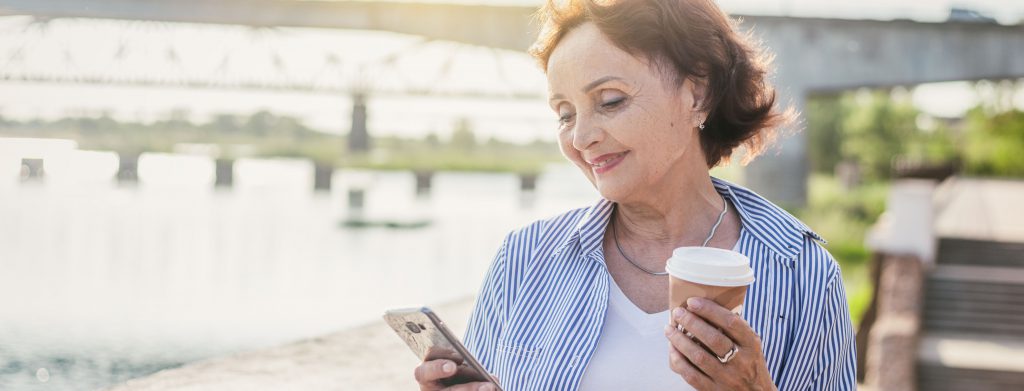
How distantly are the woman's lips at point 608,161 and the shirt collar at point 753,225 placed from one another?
0.17m

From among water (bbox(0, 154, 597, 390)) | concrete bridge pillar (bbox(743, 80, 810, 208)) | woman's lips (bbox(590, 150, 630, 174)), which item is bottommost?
water (bbox(0, 154, 597, 390))

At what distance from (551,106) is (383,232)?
147ft

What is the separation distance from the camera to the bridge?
85.3 ft

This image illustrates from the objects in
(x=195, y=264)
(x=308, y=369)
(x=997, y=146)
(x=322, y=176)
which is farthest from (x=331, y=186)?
(x=308, y=369)

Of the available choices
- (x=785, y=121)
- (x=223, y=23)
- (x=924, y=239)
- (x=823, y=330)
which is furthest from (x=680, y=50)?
(x=223, y=23)

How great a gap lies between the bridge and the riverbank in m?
22.6

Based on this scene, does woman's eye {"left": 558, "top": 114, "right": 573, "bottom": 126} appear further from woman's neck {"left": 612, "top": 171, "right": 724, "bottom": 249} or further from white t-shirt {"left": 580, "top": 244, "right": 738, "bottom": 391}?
white t-shirt {"left": 580, "top": 244, "right": 738, "bottom": 391}

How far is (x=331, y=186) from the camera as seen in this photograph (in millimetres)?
67062

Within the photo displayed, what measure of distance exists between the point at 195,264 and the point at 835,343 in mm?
34896

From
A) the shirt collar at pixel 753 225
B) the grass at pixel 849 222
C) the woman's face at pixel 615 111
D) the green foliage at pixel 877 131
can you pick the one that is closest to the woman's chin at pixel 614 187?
the woman's face at pixel 615 111

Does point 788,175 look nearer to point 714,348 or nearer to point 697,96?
point 697,96

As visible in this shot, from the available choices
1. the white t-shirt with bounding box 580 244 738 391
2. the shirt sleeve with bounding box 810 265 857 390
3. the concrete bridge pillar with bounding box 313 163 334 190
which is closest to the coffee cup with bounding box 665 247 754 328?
the white t-shirt with bounding box 580 244 738 391

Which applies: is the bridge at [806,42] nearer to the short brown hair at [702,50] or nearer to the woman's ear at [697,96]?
the short brown hair at [702,50]

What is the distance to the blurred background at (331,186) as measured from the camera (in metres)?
12.4
